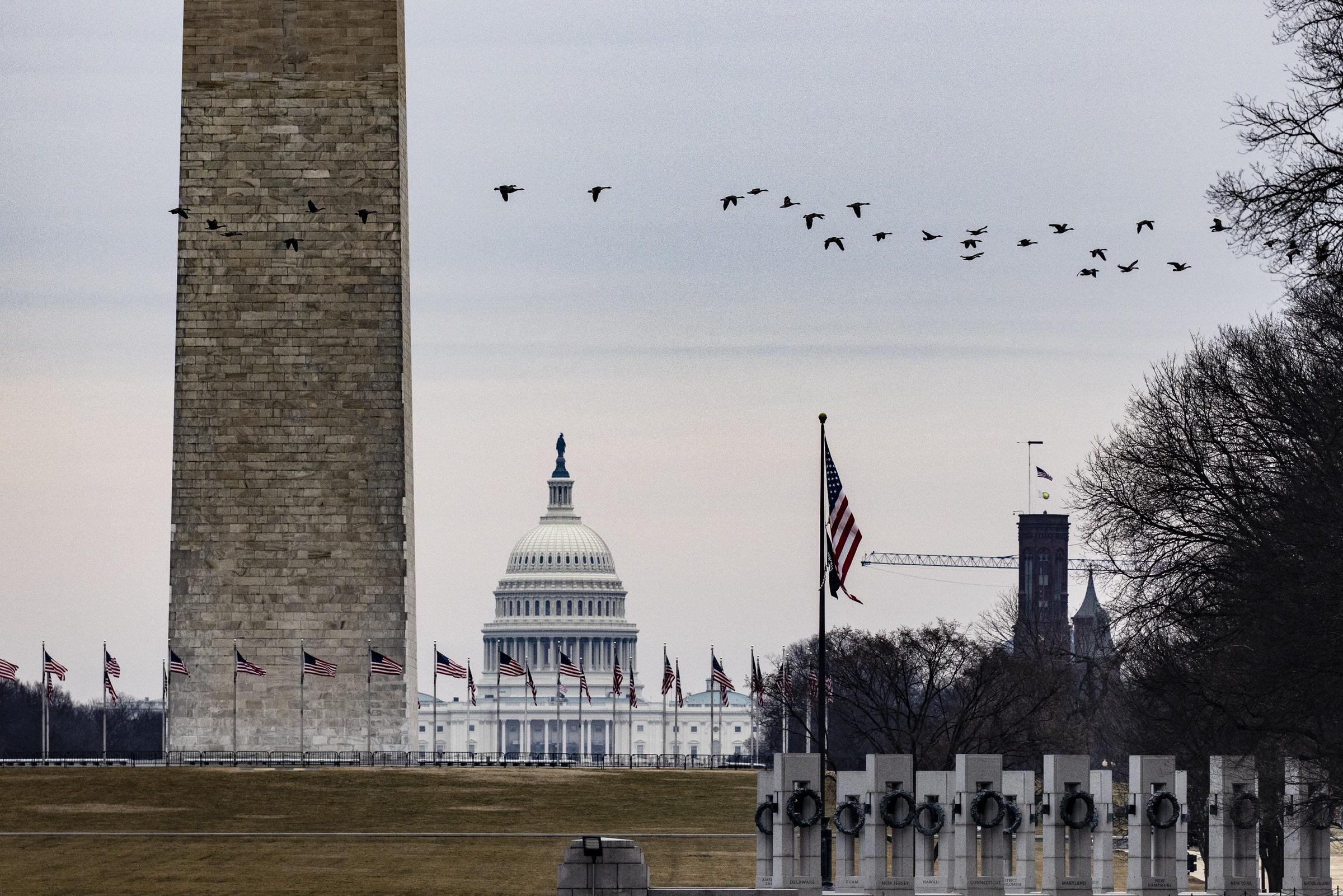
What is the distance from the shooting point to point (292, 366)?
82250 millimetres

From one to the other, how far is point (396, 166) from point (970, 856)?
41.6m

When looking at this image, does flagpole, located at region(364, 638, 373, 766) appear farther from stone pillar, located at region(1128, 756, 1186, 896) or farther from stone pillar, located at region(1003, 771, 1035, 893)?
stone pillar, located at region(1128, 756, 1186, 896)

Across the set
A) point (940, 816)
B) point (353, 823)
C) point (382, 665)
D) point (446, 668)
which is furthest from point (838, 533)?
point (446, 668)

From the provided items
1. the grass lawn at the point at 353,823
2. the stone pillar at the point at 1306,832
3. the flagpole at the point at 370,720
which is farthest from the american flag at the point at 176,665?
the stone pillar at the point at 1306,832

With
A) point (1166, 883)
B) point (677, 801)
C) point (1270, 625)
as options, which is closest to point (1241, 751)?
point (1166, 883)

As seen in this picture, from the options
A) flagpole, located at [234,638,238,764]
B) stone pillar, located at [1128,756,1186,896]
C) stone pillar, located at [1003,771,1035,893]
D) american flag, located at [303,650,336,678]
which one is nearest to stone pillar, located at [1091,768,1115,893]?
stone pillar, located at [1128,756,1186,896]

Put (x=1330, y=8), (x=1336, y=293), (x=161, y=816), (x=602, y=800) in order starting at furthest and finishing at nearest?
1. (x=602, y=800)
2. (x=161, y=816)
3. (x=1336, y=293)
4. (x=1330, y=8)

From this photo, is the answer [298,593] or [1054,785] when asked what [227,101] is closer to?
[298,593]

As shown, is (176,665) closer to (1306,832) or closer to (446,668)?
(446,668)

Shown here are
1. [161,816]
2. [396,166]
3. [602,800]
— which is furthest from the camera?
[396,166]

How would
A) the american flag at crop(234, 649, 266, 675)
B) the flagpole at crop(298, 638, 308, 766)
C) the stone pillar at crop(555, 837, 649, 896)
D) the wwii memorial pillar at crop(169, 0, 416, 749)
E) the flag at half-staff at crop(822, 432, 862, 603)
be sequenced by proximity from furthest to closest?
the wwii memorial pillar at crop(169, 0, 416, 749) < the flagpole at crop(298, 638, 308, 766) < the american flag at crop(234, 649, 266, 675) < the flag at half-staff at crop(822, 432, 862, 603) < the stone pillar at crop(555, 837, 649, 896)

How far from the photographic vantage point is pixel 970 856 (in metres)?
45.3

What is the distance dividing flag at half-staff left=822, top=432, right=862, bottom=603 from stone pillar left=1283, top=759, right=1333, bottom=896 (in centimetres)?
1023

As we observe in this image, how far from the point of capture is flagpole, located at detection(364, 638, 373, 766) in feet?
270
